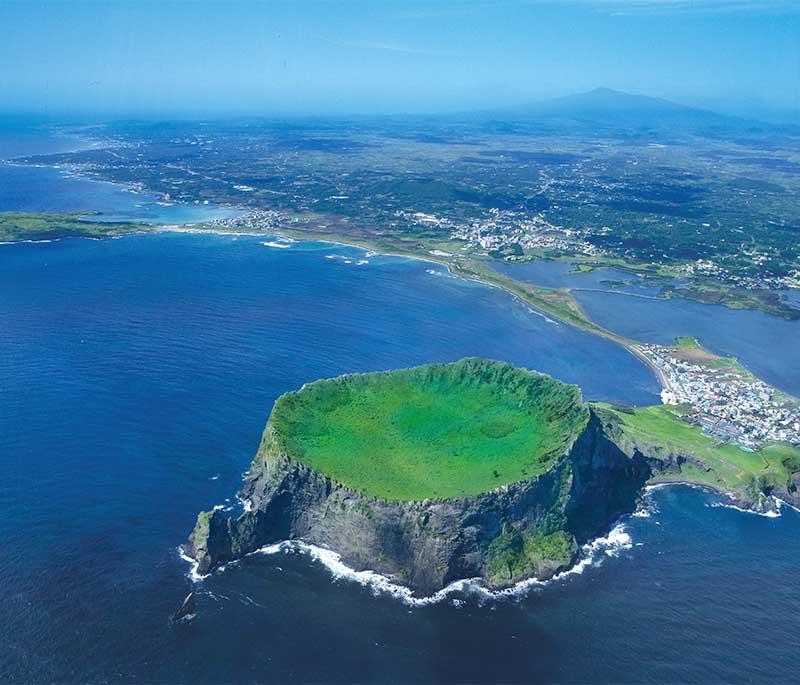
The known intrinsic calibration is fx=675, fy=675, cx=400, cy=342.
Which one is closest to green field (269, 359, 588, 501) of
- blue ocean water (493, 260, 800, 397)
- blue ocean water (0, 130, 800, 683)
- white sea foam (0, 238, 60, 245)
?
blue ocean water (0, 130, 800, 683)

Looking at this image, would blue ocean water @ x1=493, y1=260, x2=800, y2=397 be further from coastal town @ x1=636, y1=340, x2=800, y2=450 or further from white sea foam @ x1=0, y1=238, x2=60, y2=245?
white sea foam @ x1=0, y1=238, x2=60, y2=245

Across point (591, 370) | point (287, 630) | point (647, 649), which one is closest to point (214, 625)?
point (287, 630)

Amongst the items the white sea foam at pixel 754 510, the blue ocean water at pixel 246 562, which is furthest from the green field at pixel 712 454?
the blue ocean water at pixel 246 562

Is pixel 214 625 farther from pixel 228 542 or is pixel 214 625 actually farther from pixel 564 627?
pixel 564 627

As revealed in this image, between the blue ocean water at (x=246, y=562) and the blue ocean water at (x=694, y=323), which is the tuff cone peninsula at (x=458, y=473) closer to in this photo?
the blue ocean water at (x=246, y=562)

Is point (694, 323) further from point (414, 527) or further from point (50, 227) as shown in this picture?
point (50, 227)

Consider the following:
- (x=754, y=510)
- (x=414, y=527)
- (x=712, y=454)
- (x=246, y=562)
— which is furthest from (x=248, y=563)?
(x=712, y=454)

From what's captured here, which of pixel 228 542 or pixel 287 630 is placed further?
pixel 228 542
